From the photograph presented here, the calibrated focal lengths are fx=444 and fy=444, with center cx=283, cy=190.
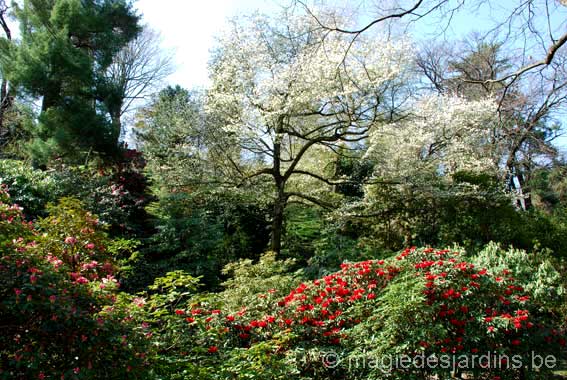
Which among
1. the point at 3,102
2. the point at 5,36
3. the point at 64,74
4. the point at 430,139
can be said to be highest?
the point at 5,36

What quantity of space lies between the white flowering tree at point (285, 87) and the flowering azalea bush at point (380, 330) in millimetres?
5218

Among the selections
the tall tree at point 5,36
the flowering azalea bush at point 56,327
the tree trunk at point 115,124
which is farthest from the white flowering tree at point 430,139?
the tall tree at point 5,36

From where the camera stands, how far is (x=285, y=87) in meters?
8.67

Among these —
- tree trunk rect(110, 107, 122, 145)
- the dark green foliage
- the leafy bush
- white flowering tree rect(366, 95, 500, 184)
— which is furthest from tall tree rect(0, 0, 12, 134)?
white flowering tree rect(366, 95, 500, 184)

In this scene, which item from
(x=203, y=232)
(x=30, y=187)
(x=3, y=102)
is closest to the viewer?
(x=30, y=187)

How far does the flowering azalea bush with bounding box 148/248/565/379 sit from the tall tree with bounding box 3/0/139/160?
7426 millimetres

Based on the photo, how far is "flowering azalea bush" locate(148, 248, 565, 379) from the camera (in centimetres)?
311

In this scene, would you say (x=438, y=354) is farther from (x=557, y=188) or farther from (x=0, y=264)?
Result: (x=557, y=188)

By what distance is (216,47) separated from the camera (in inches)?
373

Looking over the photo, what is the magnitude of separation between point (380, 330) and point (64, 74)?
9.31 meters

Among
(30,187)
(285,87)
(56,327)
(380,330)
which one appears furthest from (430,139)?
(56,327)

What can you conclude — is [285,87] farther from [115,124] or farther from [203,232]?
[115,124]

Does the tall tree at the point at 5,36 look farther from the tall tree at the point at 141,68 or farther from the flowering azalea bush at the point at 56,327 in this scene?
the flowering azalea bush at the point at 56,327

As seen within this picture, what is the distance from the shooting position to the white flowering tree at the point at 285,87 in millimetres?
8539
